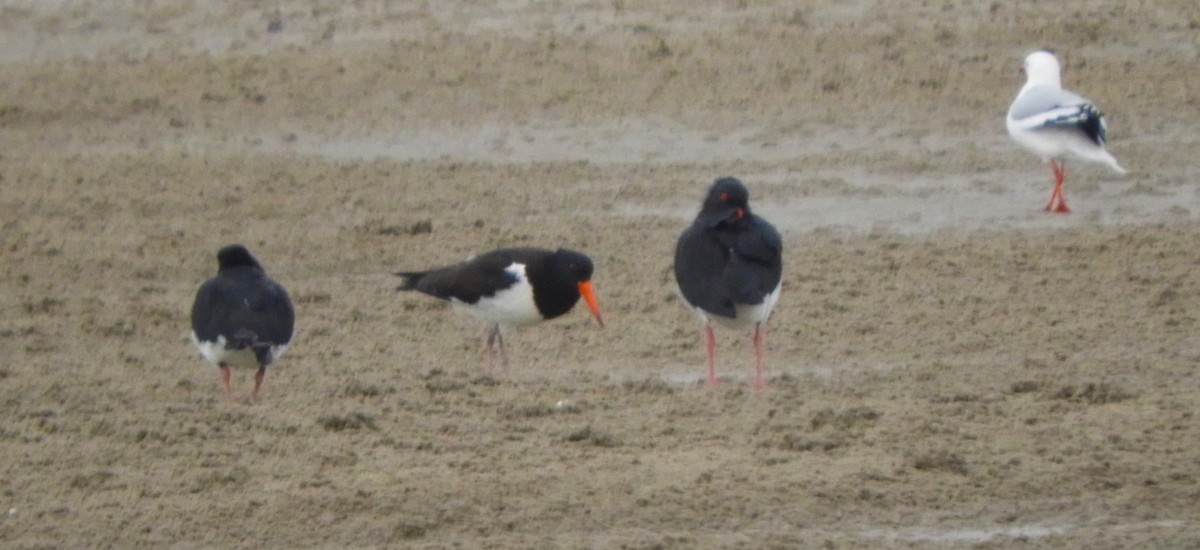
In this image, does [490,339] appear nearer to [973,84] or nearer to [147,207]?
[147,207]

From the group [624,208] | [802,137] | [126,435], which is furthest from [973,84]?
[126,435]

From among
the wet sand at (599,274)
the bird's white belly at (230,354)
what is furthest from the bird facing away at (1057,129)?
the bird's white belly at (230,354)

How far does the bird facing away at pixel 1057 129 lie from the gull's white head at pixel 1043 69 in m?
0.31

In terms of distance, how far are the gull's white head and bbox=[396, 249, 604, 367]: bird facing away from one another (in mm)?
5026

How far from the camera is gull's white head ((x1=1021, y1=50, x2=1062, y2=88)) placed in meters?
14.9

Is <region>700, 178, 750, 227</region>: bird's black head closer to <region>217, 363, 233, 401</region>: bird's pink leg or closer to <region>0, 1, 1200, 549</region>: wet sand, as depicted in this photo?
<region>0, 1, 1200, 549</region>: wet sand

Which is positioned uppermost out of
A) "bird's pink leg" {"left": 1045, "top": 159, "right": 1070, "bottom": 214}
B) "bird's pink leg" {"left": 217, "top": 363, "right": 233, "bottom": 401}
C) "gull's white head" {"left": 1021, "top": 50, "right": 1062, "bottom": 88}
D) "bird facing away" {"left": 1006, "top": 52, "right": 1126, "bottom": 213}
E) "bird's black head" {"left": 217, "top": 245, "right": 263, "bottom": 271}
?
"gull's white head" {"left": 1021, "top": 50, "right": 1062, "bottom": 88}

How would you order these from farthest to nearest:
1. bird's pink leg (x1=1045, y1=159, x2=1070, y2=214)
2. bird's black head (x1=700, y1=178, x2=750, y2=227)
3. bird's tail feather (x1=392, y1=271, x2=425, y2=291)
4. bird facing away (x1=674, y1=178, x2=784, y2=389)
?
bird's pink leg (x1=1045, y1=159, x2=1070, y2=214) → bird's tail feather (x1=392, y1=271, x2=425, y2=291) → bird's black head (x1=700, y1=178, x2=750, y2=227) → bird facing away (x1=674, y1=178, x2=784, y2=389)

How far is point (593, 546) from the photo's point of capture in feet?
25.0

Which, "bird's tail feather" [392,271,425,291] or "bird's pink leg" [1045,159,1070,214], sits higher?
"bird's pink leg" [1045,159,1070,214]

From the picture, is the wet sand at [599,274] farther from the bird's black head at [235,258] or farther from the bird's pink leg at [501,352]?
the bird's black head at [235,258]

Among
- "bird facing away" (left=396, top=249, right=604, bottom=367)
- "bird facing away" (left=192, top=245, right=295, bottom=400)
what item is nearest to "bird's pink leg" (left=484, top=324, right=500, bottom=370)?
"bird facing away" (left=396, top=249, right=604, bottom=367)

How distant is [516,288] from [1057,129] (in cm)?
439

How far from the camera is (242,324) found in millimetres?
10141
